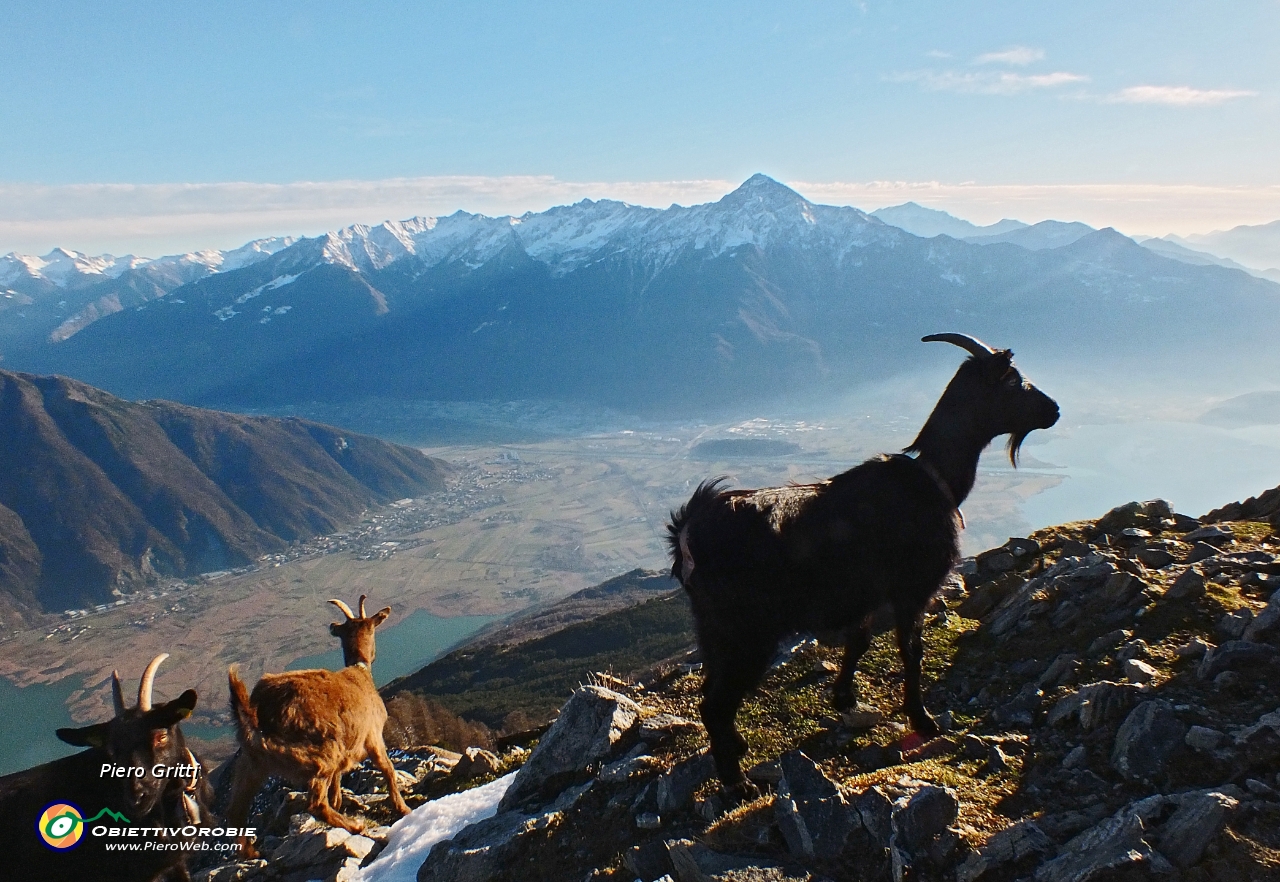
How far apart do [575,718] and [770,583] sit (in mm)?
3870

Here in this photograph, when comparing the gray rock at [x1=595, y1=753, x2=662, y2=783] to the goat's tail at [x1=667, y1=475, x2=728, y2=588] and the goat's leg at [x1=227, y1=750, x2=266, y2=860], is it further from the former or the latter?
the goat's leg at [x1=227, y1=750, x2=266, y2=860]

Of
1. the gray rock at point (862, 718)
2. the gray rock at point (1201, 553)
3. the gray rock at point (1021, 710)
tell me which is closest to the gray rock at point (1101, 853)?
→ the gray rock at point (1021, 710)

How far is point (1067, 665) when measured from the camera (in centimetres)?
732

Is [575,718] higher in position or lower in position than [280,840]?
higher

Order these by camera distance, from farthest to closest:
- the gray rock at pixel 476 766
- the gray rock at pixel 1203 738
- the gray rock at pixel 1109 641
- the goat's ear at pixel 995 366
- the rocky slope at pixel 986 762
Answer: the gray rock at pixel 476 766 → the goat's ear at pixel 995 366 → the gray rock at pixel 1109 641 → the gray rock at pixel 1203 738 → the rocky slope at pixel 986 762

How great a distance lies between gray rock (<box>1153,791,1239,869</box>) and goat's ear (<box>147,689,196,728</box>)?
8.39 metres

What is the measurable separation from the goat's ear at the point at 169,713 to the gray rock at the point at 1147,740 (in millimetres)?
8524

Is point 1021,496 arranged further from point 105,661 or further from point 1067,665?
point 105,661

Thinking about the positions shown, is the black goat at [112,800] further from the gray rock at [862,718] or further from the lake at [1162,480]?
the lake at [1162,480]

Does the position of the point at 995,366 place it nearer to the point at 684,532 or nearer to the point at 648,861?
the point at 684,532

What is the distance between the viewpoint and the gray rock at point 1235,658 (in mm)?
6219

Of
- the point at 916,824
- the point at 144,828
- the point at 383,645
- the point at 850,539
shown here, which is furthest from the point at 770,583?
the point at 383,645

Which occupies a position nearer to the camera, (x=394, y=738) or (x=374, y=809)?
(x=374, y=809)

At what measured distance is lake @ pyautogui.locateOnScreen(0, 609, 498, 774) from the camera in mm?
99312
